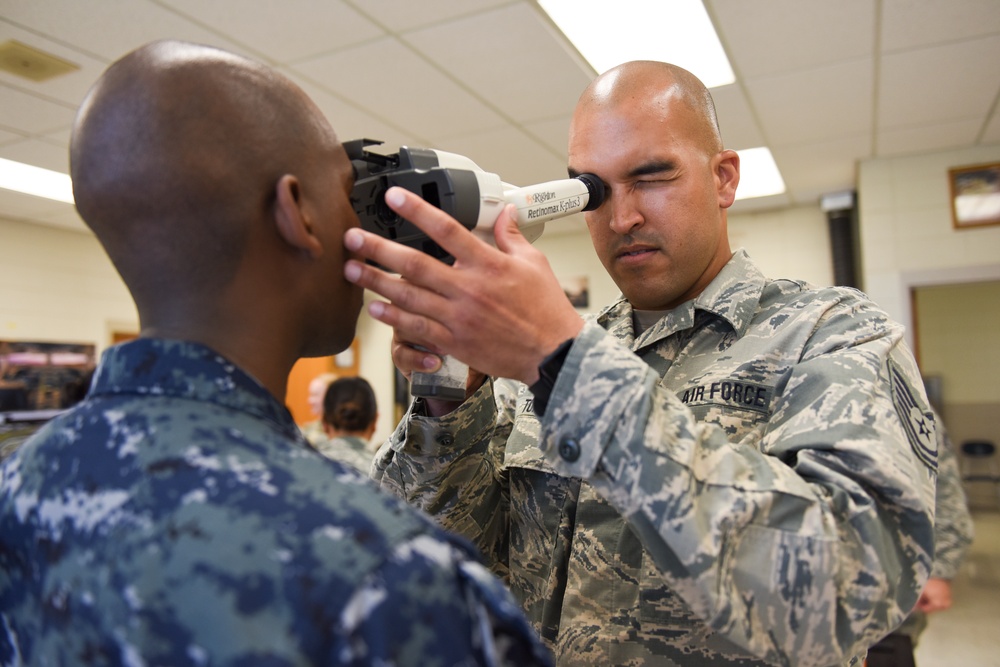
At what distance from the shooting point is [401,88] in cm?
365

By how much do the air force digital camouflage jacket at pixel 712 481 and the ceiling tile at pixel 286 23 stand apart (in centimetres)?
216

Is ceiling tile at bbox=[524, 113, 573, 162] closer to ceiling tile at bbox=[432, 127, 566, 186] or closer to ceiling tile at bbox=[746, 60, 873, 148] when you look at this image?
ceiling tile at bbox=[432, 127, 566, 186]

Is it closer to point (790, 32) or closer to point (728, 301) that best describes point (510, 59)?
point (790, 32)

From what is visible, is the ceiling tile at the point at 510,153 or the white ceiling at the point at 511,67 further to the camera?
the ceiling tile at the point at 510,153

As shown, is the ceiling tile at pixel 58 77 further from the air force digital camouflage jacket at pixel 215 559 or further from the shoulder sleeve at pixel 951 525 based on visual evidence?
the shoulder sleeve at pixel 951 525

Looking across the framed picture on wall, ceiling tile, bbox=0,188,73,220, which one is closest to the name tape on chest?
the framed picture on wall

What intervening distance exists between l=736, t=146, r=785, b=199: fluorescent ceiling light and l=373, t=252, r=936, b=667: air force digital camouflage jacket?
3754 millimetres

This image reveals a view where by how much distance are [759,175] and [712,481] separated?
500 centimetres

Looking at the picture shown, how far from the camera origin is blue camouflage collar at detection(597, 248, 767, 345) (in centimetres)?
121

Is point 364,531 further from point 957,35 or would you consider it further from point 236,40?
point 957,35

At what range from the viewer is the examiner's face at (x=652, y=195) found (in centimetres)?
128

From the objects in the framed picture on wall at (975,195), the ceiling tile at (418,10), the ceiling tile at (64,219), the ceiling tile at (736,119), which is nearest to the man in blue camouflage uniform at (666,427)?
the ceiling tile at (418,10)

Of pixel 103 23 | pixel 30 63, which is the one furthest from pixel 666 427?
pixel 30 63

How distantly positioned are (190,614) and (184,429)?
0.16 metres
